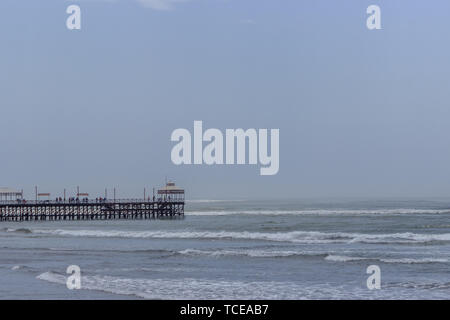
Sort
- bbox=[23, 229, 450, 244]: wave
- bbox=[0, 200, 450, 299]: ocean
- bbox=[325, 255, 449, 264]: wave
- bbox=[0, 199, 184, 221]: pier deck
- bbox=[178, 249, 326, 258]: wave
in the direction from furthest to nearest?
bbox=[0, 199, 184, 221]: pier deck, bbox=[23, 229, 450, 244]: wave, bbox=[178, 249, 326, 258]: wave, bbox=[325, 255, 449, 264]: wave, bbox=[0, 200, 450, 299]: ocean

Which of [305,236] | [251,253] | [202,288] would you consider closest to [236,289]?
[202,288]

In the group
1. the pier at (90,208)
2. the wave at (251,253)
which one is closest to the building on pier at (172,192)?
the pier at (90,208)

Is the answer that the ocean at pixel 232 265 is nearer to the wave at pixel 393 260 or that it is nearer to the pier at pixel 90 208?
the wave at pixel 393 260

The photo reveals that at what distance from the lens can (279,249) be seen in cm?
3159

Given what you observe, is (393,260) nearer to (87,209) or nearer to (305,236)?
(305,236)

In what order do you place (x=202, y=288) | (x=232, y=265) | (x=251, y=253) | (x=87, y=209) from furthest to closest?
(x=87, y=209)
(x=251, y=253)
(x=232, y=265)
(x=202, y=288)

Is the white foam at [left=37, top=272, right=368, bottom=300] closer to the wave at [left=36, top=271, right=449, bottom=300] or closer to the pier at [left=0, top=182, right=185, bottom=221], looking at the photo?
the wave at [left=36, top=271, right=449, bottom=300]

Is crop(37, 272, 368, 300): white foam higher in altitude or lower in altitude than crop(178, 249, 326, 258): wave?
higher

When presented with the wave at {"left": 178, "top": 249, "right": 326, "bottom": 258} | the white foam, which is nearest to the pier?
the wave at {"left": 178, "top": 249, "right": 326, "bottom": 258}

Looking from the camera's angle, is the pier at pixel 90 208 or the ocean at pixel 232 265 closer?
the ocean at pixel 232 265

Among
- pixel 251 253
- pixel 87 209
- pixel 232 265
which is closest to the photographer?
pixel 232 265

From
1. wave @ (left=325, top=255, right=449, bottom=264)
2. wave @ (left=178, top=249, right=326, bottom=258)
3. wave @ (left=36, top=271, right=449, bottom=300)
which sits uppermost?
wave @ (left=36, top=271, right=449, bottom=300)

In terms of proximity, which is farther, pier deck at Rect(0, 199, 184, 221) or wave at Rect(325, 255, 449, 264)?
pier deck at Rect(0, 199, 184, 221)
